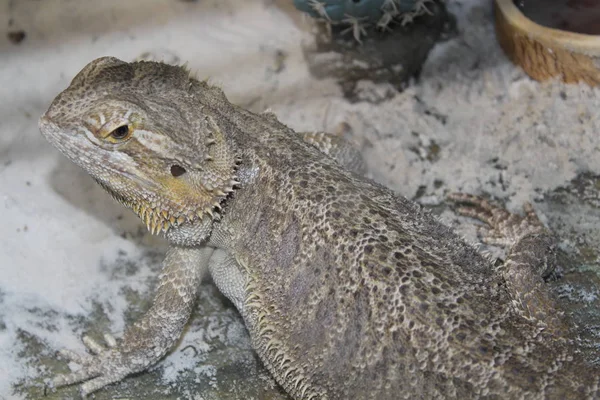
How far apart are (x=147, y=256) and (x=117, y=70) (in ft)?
3.64

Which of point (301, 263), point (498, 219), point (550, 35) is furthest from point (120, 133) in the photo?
point (550, 35)

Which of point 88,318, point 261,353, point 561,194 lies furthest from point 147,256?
point 561,194

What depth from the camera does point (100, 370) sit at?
312 centimetres

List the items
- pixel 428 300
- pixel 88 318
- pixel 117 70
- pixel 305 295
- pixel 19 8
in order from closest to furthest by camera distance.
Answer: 1. pixel 428 300
2. pixel 305 295
3. pixel 117 70
4. pixel 88 318
5. pixel 19 8

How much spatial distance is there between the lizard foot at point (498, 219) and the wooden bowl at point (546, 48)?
0.90m

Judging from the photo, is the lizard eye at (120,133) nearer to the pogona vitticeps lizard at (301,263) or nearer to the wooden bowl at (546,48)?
the pogona vitticeps lizard at (301,263)

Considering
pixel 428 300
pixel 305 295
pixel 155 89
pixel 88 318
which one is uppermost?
pixel 155 89

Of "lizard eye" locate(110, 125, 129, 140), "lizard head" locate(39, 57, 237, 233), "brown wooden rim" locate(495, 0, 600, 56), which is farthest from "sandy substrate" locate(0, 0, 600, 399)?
"lizard eye" locate(110, 125, 129, 140)

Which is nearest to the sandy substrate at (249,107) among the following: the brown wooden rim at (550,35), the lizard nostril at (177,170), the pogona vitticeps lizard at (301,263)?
the pogona vitticeps lizard at (301,263)

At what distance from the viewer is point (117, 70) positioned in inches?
116

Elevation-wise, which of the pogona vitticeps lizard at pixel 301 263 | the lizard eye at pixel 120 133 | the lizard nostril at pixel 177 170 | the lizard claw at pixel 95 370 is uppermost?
the lizard eye at pixel 120 133

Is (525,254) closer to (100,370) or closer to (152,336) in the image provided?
(152,336)

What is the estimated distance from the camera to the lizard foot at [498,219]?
3410mm

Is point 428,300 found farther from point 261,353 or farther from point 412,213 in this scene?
point 261,353
